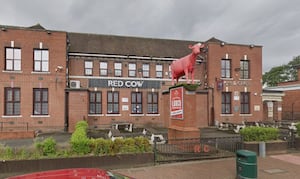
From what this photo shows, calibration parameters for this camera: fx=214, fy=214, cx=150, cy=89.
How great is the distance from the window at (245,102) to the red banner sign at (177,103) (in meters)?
15.4

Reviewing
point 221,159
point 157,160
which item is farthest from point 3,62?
point 221,159

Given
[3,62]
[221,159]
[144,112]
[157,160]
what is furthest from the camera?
[144,112]

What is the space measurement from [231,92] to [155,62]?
31.0 feet

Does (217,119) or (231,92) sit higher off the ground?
(231,92)

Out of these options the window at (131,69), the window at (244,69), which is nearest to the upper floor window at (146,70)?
the window at (131,69)

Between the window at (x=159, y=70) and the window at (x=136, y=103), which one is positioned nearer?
the window at (x=136, y=103)

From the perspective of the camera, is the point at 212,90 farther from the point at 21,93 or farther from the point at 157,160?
the point at 21,93

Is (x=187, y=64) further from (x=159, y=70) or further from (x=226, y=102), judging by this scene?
(x=226, y=102)

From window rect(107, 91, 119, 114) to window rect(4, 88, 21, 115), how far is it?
8.07 meters

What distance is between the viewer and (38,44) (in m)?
19.5

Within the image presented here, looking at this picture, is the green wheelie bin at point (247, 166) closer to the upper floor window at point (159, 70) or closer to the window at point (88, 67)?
the upper floor window at point (159, 70)

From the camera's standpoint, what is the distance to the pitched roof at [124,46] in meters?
23.2

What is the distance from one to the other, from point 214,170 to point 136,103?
51.4 feet


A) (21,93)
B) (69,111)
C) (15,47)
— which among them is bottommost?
(69,111)
